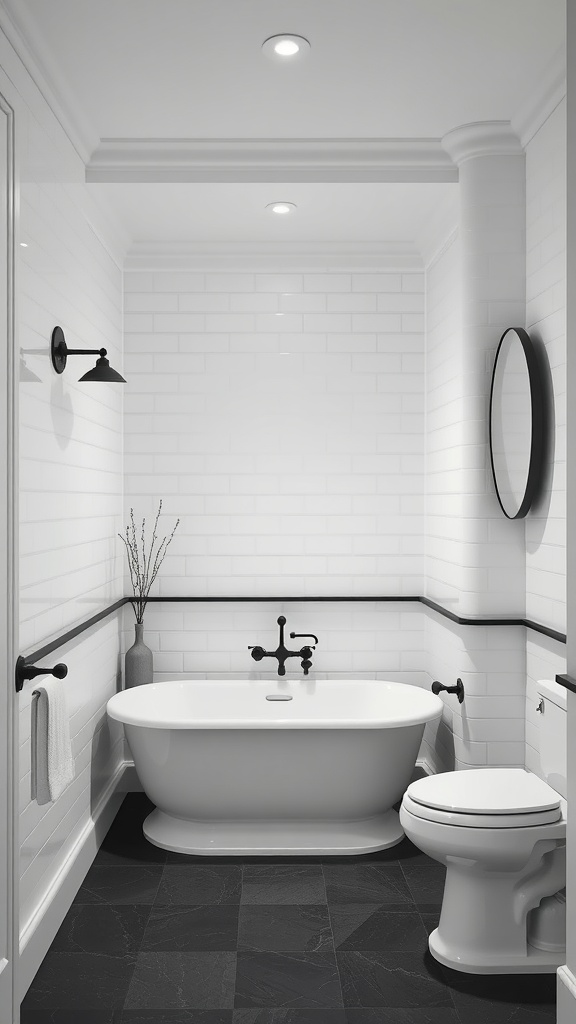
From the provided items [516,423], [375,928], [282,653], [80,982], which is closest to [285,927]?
[375,928]

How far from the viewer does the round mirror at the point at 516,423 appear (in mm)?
2943

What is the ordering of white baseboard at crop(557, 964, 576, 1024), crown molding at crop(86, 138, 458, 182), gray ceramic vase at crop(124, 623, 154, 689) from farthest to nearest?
gray ceramic vase at crop(124, 623, 154, 689)
crown molding at crop(86, 138, 458, 182)
white baseboard at crop(557, 964, 576, 1024)

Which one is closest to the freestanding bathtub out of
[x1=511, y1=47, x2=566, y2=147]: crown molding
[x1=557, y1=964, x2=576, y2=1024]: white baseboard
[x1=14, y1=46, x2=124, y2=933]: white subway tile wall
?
[x1=14, y1=46, x2=124, y2=933]: white subway tile wall

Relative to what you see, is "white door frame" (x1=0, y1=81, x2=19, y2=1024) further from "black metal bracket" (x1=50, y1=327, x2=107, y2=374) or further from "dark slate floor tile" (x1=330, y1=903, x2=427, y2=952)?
"dark slate floor tile" (x1=330, y1=903, x2=427, y2=952)

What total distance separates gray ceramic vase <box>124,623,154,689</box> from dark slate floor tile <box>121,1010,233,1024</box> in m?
1.77

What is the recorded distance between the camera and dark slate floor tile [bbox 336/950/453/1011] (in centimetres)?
232

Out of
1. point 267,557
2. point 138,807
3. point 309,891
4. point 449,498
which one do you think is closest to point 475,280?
point 449,498

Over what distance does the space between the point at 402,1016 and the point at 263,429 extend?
274 cm

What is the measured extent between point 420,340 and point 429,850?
2.64 meters

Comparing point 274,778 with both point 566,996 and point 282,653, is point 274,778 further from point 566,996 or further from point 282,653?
point 566,996

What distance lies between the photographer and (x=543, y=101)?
2812 mm

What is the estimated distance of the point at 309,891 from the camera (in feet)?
9.89

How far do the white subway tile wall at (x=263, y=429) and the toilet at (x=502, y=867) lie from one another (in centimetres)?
176

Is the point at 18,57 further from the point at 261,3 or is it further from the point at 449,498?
the point at 449,498
